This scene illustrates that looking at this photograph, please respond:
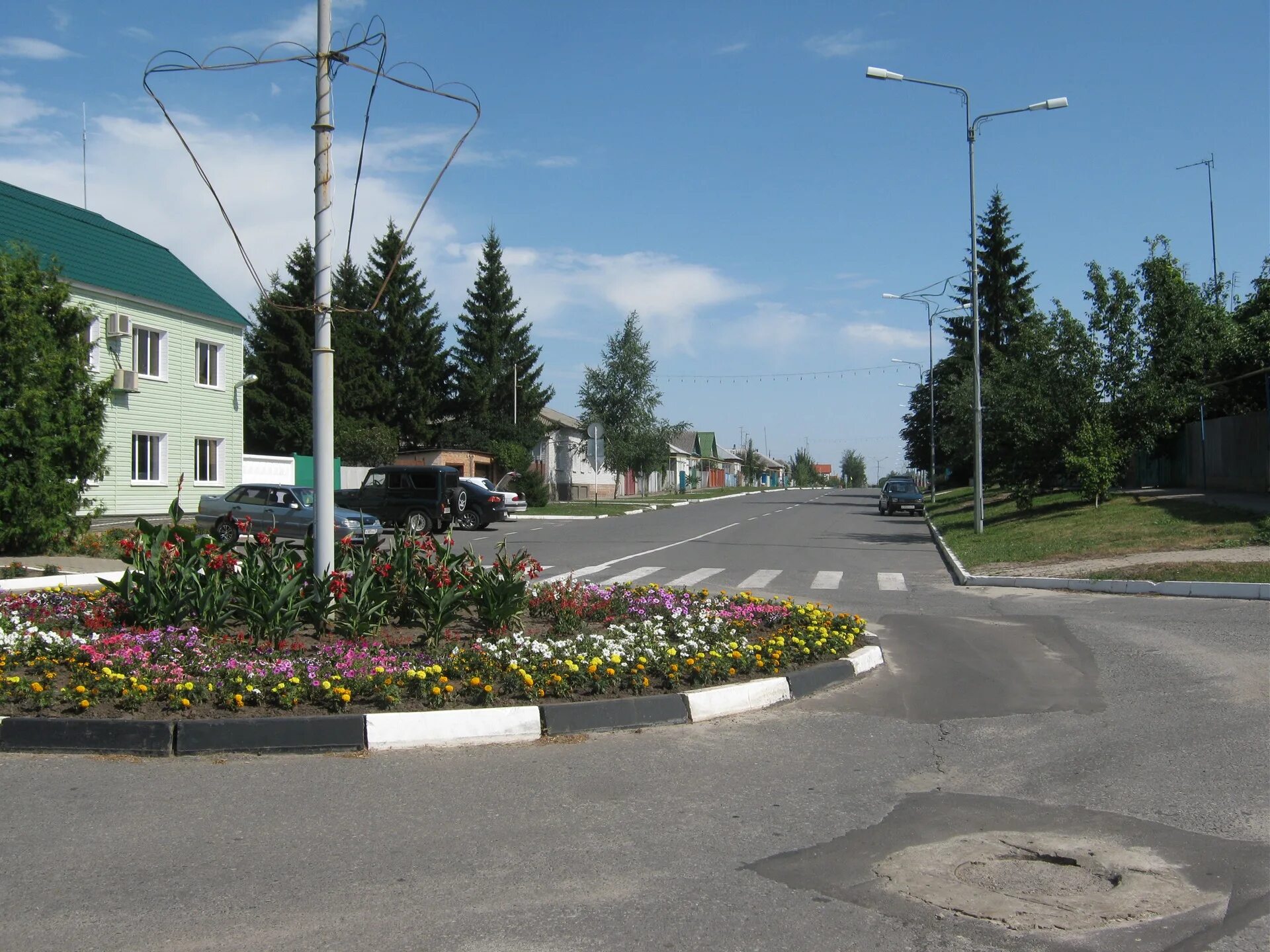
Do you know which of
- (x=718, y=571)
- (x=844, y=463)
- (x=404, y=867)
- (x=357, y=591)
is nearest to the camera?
(x=404, y=867)

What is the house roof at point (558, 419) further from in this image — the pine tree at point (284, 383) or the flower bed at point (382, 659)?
the flower bed at point (382, 659)

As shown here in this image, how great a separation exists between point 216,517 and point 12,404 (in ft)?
Answer: 30.1

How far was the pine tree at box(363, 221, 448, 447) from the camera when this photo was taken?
6066 centimetres

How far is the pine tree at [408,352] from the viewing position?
6066 cm

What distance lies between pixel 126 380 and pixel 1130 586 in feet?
86.1

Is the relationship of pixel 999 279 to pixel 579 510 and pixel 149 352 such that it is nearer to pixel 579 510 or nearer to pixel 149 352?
pixel 579 510

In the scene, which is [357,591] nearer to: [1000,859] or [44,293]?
[1000,859]

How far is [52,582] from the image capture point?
13453 mm

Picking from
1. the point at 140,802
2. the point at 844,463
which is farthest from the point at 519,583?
the point at 844,463

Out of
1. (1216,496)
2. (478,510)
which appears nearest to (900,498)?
(1216,496)

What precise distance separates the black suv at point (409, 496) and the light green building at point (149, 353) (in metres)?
5.87

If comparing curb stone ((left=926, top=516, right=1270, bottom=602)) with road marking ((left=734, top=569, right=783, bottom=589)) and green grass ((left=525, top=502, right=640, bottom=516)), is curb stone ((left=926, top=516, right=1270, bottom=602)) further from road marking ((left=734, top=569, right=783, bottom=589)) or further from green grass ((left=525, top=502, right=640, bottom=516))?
green grass ((left=525, top=502, right=640, bottom=516))

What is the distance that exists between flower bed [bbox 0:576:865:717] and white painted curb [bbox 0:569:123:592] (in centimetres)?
392

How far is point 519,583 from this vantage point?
331 inches
